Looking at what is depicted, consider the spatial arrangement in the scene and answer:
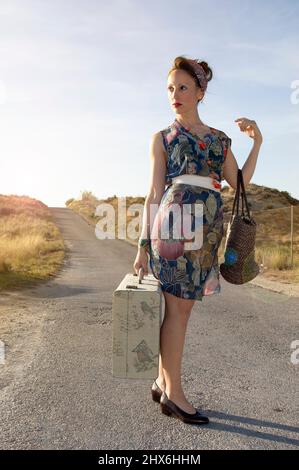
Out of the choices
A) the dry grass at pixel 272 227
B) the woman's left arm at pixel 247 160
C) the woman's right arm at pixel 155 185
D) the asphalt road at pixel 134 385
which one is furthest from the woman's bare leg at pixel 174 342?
the dry grass at pixel 272 227

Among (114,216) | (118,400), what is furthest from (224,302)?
(114,216)

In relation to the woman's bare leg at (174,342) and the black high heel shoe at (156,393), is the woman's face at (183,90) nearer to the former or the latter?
the woman's bare leg at (174,342)

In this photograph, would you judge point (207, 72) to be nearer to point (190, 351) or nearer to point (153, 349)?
point (153, 349)

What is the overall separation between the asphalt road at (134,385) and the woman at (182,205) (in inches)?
A: 11.1

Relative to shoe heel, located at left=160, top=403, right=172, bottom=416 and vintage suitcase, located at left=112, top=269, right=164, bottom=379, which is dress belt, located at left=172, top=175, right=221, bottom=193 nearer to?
vintage suitcase, located at left=112, top=269, right=164, bottom=379

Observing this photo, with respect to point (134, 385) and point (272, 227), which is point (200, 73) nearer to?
point (134, 385)

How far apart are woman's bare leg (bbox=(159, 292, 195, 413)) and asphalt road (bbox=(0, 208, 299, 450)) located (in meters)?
0.14

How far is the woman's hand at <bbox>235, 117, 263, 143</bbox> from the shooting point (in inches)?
129

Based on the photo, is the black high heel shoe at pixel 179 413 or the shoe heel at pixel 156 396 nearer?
the black high heel shoe at pixel 179 413

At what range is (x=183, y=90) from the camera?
3.15 m

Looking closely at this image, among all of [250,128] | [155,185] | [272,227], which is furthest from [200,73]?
[272,227]

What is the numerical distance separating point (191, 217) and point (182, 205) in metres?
0.08

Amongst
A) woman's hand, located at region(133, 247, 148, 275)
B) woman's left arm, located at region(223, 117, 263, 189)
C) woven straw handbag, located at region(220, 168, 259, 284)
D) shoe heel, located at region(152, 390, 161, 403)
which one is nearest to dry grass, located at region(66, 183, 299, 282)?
woman's left arm, located at region(223, 117, 263, 189)

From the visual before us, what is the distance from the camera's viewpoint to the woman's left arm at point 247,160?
3.29m
